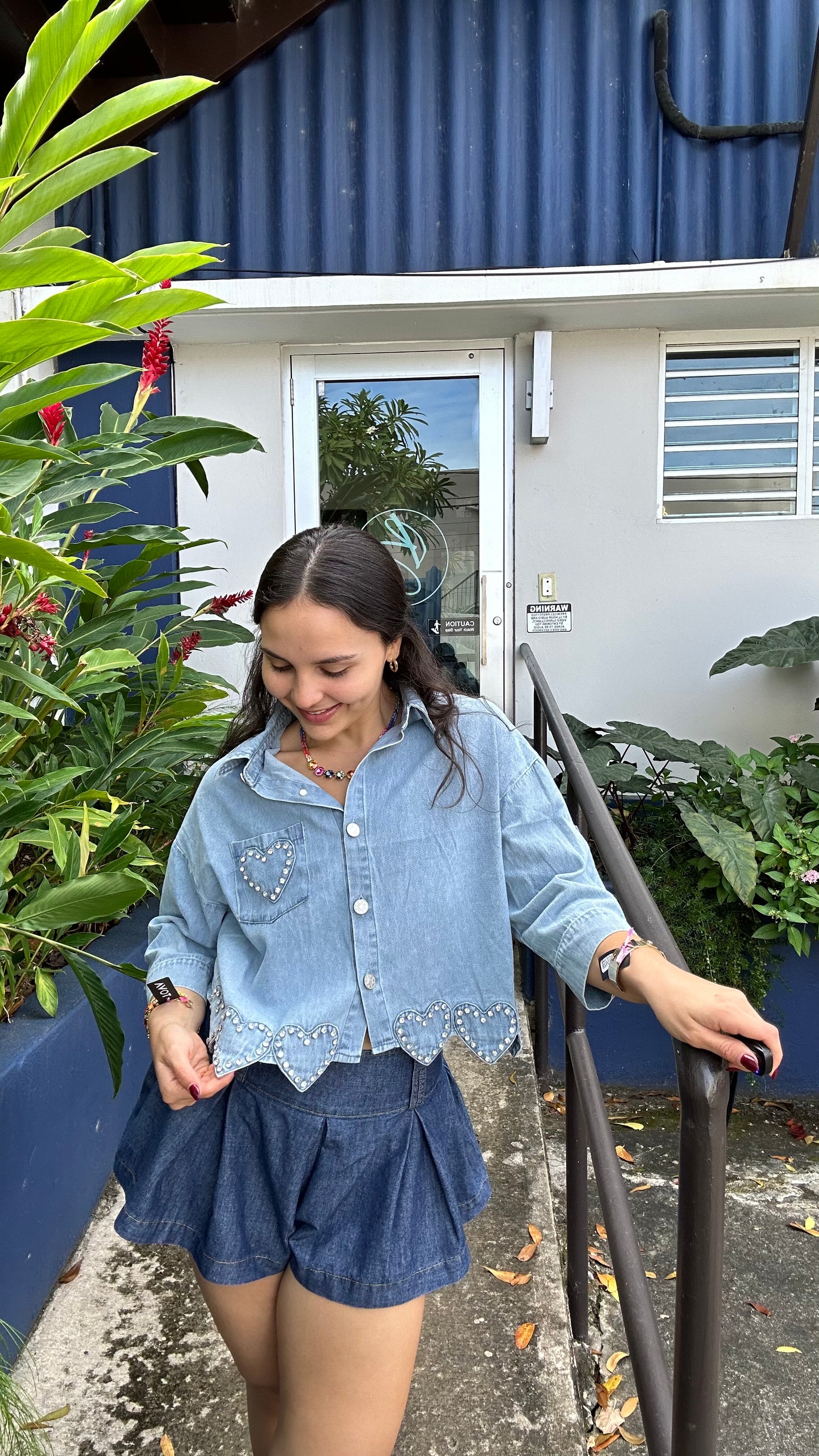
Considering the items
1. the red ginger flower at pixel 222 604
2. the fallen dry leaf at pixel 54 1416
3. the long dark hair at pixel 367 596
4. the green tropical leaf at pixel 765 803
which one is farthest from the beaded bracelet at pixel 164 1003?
the green tropical leaf at pixel 765 803

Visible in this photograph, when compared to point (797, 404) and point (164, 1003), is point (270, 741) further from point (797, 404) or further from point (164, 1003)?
point (797, 404)

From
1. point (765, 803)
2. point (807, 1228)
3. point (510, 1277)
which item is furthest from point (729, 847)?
point (510, 1277)

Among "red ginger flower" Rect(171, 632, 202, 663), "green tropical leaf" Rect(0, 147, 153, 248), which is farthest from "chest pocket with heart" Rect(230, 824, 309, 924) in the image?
"red ginger flower" Rect(171, 632, 202, 663)

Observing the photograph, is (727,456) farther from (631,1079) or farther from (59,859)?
(59,859)

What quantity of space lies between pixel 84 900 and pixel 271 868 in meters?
0.49

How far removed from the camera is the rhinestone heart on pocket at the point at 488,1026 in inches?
46.3

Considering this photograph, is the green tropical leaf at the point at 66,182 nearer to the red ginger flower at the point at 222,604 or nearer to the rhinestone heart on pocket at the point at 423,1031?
the red ginger flower at the point at 222,604

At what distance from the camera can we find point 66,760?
7.53 ft

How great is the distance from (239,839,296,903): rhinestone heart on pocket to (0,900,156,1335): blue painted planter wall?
2.39ft

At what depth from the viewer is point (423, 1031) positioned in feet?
3.79

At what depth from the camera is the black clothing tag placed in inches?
46.8

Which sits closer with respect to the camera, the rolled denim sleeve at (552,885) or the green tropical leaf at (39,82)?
the rolled denim sleeve at (552,885)

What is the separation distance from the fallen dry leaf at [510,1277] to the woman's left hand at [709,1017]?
4.34ft

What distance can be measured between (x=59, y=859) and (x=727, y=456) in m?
3.19
